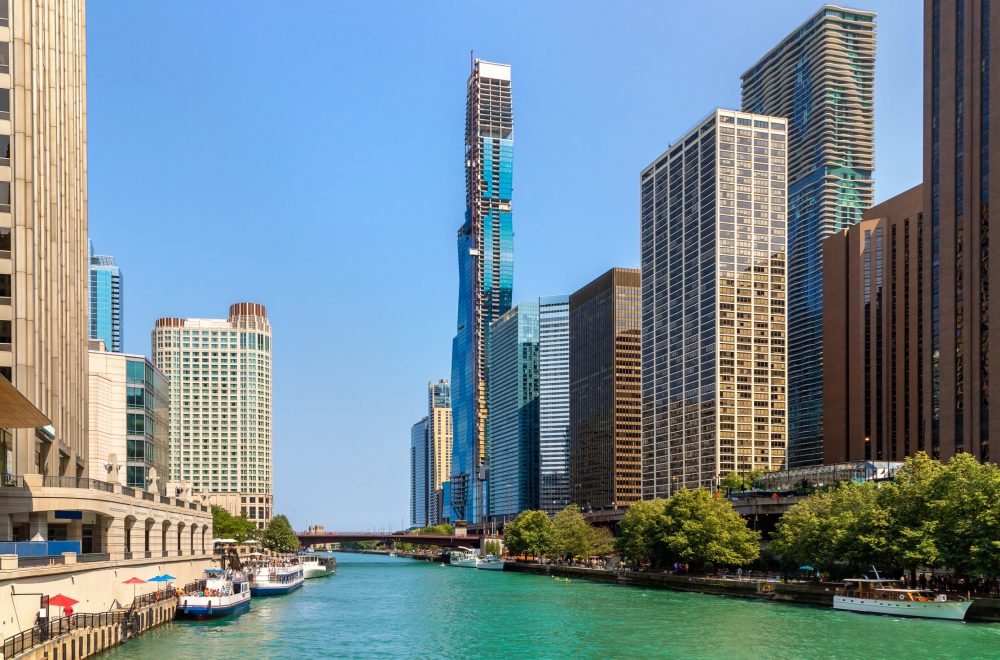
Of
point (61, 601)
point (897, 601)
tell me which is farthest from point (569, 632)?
point (61, 601)

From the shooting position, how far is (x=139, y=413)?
14200cm

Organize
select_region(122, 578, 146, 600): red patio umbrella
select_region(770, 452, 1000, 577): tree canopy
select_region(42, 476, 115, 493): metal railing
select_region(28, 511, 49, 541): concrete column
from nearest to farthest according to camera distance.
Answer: select_region(28, 511, 49, 541): concrete column
select_region(42, 476, 115, 493): metal railing
select_region(122, 578, 146, 600): red patio umbrella
select_region(770, 452, 1000, 577): tree canopy

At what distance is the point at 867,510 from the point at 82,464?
7696cm

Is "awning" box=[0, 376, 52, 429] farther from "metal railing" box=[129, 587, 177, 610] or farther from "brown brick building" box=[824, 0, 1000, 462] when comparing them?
"brown brick building" box=[824, 0, 1000, 462]

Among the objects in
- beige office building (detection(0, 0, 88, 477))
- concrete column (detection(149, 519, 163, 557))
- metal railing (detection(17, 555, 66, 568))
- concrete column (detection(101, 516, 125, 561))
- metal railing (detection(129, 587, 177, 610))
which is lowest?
metal railing (detection(129, 587, 177, 610))

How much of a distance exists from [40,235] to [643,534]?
10676 centimetres

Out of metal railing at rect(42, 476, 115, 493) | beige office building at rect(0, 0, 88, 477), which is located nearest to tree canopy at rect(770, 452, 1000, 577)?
metal railing at rect(42, 476, 115, 493)

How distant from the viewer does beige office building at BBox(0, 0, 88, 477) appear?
81500 mm

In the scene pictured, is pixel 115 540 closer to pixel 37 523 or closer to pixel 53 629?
pixel 37 523

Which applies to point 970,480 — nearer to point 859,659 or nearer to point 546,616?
point 859,659

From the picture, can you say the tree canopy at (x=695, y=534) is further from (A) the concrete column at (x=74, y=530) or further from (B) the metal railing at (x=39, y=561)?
(B) the metal railing at (x=39, y=561)

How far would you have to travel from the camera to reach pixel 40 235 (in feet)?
282

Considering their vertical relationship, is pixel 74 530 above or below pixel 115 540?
above

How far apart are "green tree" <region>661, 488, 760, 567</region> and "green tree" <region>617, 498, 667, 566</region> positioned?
3163 millimetres
